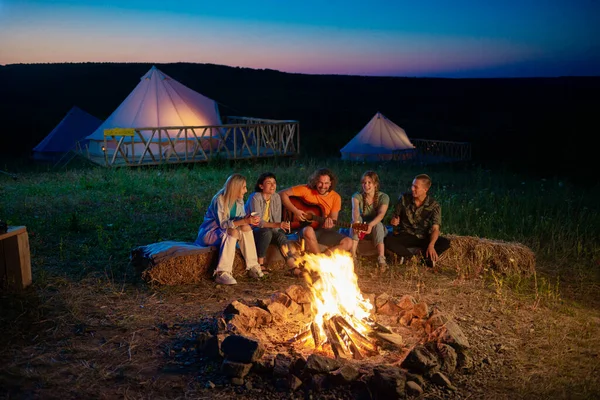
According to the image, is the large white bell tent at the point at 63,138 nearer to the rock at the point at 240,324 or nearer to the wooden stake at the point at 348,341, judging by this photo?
the rock at the point at 240,324

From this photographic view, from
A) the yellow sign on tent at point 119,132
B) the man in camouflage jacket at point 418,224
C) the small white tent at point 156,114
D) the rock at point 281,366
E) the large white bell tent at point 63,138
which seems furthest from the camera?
the large white bell tent at point 63,138

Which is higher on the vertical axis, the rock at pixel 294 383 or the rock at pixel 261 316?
the rock at pixel 261 316

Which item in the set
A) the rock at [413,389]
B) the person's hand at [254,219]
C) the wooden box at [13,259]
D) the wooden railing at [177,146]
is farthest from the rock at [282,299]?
the wooden railing at [177,146]

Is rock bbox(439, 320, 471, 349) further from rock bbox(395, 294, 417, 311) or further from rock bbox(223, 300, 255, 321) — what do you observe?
rock bbox(223, 300, 255, 321)

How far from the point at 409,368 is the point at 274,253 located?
2749mm

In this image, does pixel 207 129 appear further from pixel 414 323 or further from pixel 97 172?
pixel 414 323

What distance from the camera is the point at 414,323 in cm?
447

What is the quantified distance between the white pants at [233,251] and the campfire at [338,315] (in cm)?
91

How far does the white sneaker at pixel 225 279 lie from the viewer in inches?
220

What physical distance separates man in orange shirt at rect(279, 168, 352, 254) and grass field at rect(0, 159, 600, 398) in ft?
1.70

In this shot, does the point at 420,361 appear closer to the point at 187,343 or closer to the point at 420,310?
the point at 420,310

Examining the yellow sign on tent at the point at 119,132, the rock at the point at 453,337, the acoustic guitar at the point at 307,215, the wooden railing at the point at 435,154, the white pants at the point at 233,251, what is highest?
the yellow sign on tent at the point at 119,132

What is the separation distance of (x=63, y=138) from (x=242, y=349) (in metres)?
16.4

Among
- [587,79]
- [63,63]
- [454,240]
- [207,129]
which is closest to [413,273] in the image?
[454,240]
